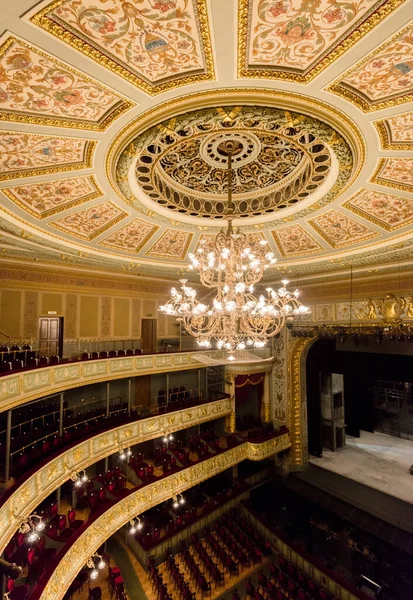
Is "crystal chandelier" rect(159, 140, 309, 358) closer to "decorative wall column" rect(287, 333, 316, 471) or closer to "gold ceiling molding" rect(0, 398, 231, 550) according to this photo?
"gold ceiling molding" rect(0, 398, 231, 550)

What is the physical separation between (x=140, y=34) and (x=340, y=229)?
20.7ft

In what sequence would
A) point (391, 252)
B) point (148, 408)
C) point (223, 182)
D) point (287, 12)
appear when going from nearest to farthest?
A: point (287, 12) → point (223, 182) → point (391, 252) → point (148, 408)

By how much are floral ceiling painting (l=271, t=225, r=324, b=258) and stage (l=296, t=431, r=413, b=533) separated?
9.06 m

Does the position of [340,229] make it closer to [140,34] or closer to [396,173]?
[396,173]

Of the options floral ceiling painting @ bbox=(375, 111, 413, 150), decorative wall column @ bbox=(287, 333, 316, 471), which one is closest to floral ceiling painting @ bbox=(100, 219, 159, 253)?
floral ceiling painting @ bbox=(375, 111, 413, 150)

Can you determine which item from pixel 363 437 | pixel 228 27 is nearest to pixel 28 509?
pixel 228 27

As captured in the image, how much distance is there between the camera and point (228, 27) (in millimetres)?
2635

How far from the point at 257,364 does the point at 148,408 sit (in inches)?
203

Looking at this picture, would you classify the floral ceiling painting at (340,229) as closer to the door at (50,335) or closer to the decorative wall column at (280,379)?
the decorative wall column at (280,379)

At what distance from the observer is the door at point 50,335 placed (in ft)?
34.0

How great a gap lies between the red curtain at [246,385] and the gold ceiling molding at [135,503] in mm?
2335

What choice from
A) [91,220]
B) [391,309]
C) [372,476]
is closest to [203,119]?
[91,220]

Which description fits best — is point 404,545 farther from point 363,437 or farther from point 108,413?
point 108,413

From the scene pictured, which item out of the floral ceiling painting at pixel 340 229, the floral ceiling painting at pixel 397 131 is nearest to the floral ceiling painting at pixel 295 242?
the floral ceiling painting at pixel 340 229
